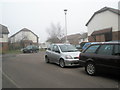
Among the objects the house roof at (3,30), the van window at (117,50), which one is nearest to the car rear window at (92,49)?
the van window at (117,50)

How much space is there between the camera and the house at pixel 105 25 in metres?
30.3

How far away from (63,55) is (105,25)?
963 inches

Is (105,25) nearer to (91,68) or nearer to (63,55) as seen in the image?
(63,55)

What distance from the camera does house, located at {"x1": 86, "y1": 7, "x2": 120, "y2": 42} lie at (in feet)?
99.6

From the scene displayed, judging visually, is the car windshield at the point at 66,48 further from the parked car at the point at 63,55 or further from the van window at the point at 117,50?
the van window at the point at 117,50

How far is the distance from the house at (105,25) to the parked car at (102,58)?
23.3 metres

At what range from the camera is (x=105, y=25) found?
A: 108 ft

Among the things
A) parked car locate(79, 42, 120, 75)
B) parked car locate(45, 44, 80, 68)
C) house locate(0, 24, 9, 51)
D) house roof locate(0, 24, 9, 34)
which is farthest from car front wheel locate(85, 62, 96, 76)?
house roof locate(0, 24, 9, 34)

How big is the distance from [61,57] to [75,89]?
5217mm

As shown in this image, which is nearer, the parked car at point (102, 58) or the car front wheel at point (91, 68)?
the parked car at point (102, 58)

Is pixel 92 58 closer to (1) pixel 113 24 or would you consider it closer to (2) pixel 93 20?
(1) pixel 113 24

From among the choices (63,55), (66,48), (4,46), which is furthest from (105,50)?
(4,46)

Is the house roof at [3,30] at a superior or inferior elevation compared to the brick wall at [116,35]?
superior

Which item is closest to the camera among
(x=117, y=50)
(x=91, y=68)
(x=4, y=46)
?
(x=117, y=50)
